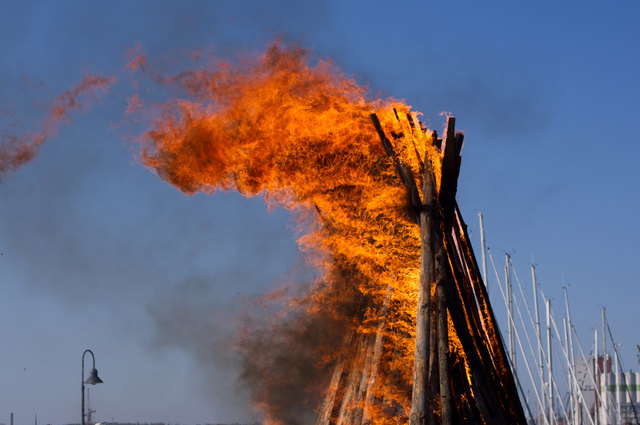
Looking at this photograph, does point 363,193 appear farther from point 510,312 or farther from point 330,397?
point 510,312

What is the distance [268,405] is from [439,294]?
838cm

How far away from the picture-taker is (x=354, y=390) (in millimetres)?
15945

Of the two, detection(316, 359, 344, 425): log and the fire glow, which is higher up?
the fire glow

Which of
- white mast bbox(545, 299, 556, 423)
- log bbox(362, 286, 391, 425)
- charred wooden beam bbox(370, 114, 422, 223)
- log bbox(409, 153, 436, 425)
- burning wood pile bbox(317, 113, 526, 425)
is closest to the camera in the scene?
log bbox(409, 153, 436, 425)

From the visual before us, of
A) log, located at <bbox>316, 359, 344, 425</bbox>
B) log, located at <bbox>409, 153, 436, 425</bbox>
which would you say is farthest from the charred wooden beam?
log, located at <bbox>316, 359, 344, 425</bbox>

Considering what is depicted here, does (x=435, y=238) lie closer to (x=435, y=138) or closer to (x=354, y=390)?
(x=435, y=138)

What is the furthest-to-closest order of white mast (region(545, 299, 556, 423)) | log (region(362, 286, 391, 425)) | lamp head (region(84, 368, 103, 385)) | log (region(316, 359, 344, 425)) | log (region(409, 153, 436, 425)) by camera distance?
white mast (region(545, 299, 556, 423))
lamp head (region(84, 368, 103, 385))
log (region(316, 359, 344, 425))
log (region(362, 286, 391, 425))
log (region(409, 153, 436, 425))

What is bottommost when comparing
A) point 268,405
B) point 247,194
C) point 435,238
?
point 268,405

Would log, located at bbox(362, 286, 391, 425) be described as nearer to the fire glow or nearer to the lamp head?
the fire glow

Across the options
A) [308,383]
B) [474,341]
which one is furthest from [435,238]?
[308,383]

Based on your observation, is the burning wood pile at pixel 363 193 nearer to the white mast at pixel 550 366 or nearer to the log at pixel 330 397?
the log at pixel 330 397

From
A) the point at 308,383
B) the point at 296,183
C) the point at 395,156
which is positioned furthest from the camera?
the point at 308,383

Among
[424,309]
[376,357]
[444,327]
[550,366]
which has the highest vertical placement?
[424,309]

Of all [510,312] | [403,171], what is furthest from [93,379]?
[510,312]
